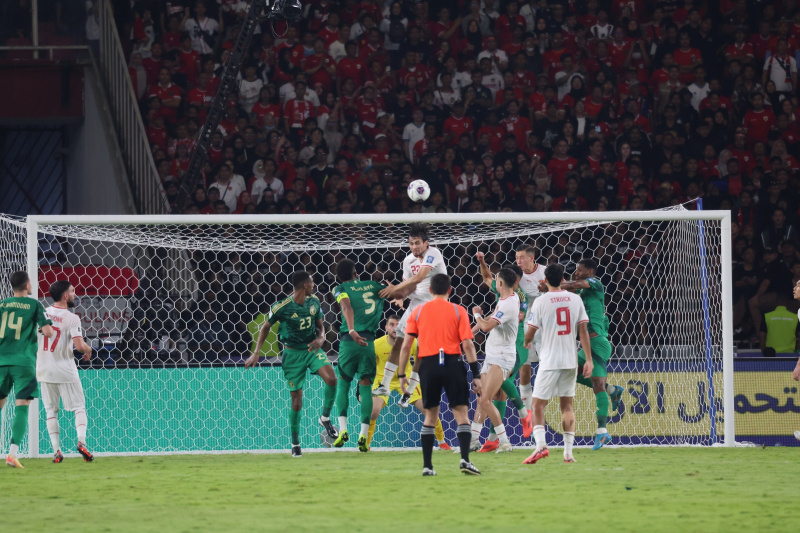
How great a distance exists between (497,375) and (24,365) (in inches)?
178

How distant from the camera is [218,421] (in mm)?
12000

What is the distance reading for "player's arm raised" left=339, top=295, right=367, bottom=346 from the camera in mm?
10875

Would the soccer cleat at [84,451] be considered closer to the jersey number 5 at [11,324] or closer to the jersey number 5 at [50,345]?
the jersey number 5 at [50,345]

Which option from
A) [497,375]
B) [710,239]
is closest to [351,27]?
[710,239]

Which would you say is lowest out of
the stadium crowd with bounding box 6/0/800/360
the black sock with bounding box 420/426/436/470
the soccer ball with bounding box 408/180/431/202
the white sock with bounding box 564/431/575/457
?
the white sock with bounding box 564/431/575/457

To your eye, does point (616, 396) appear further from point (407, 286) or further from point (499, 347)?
point (407, 286)

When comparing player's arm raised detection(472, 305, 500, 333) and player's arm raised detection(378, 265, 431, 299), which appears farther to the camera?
player's arm raised detection(378, 265, 431, 299)

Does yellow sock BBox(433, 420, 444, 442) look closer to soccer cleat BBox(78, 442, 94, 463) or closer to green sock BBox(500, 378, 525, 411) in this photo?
green sock BBox(500, 378, 525, 411)

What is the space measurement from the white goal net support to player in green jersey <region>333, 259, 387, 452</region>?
0.85 m

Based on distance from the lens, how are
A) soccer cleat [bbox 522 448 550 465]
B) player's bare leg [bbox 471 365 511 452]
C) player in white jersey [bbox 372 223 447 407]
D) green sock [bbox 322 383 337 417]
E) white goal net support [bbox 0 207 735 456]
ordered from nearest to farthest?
soccer cleat [bbox 522 448 550 465] < player's bare leg [bbox 471 365 511 452] < player in white jersey [bbox 372 223 447 407] < green sock [bbox 322 383 337 417] < white goal net support [bbox 0 207 735 456]

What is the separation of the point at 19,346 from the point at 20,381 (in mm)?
330

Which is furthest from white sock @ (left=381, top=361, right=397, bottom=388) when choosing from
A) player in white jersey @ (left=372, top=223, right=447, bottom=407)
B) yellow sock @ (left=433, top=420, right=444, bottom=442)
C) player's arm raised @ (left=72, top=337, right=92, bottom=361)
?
player's arm raised @ (left=72, top=337, right=92, bottom=361)

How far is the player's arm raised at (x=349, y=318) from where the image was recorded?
35.7 feet

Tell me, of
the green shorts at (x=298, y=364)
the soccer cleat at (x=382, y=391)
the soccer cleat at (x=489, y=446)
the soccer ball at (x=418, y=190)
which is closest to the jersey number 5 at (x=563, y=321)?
the soccer cleat at (x=489, y=446)
